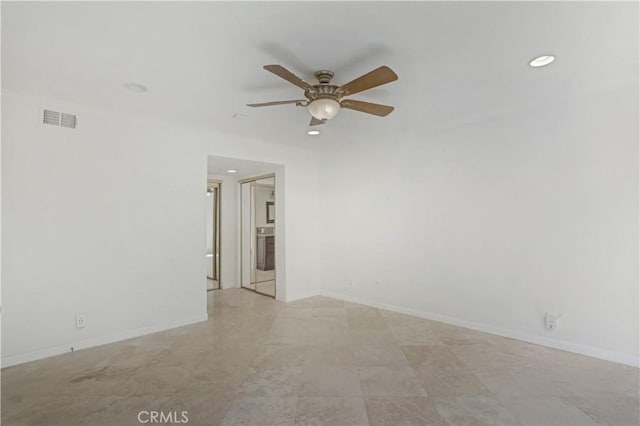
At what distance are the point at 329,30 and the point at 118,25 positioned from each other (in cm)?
132

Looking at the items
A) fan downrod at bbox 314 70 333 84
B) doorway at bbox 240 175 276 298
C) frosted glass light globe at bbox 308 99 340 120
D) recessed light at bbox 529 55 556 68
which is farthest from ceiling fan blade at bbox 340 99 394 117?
doorway at bbox 240 175 276 298

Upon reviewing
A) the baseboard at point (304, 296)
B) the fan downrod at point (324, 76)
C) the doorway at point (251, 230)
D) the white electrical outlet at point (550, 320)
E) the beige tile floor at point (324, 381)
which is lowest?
the beige tile floor at point (324, 381)

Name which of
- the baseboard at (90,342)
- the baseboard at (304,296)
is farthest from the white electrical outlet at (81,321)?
the baseboard at (304,296)

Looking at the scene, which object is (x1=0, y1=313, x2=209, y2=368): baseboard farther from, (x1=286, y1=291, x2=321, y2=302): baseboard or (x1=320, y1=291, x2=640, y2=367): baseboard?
(x1=320, y1=291, x2=640, y2=367): baseboard

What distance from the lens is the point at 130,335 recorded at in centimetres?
356

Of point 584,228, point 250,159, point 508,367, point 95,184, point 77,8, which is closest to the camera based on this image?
point 77,8

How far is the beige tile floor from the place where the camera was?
85.0 inches

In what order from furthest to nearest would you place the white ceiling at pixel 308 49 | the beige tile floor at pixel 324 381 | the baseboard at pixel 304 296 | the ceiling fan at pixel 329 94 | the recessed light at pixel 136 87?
the baseboard at pixel 304 296, the recessed light at pixel 136 87, the ceiling fan at pixel 329 94, the beige tile floor at pixel 324 381, the white ceiling at pixel 308 49

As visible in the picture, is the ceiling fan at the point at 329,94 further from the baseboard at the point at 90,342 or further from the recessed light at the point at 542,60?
the baseboard at the point at 90,342

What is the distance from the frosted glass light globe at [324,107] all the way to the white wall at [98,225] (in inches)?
86.4

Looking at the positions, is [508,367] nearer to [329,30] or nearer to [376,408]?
[376,408]

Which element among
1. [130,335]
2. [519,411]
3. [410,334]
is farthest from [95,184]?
[519,411]

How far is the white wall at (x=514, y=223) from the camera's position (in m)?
2.95

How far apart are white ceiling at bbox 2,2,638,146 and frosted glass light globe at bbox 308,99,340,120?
0.26m
